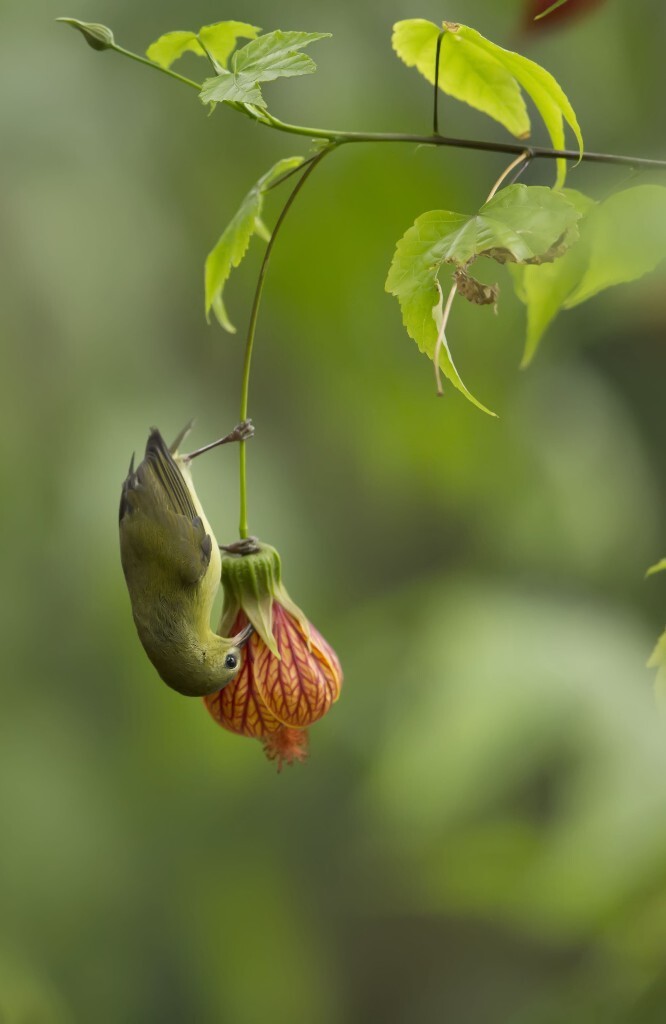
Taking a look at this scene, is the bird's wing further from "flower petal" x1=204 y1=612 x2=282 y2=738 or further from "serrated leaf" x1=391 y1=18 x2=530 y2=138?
"serrated leaf" x1=391 y1=18 x2=530 y2=138

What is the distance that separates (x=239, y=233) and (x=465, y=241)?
19cm

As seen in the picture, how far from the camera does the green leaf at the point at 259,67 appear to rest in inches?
32.6

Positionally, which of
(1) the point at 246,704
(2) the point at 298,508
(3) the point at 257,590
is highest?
(2) the point at 298,508

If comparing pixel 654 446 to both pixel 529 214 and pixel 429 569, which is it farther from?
pixel 529 214

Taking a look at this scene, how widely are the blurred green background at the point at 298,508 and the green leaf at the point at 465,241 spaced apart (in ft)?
4.78

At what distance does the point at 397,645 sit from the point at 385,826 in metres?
0.42

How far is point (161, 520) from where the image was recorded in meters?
1.13

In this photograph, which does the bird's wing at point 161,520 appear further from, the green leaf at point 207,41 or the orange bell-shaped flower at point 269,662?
the green leaf at point 207,41

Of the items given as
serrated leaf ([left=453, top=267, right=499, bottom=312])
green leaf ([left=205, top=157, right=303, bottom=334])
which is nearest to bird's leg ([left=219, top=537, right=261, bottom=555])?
green leaf ([left=205, top=157, right=303, bottom=334])

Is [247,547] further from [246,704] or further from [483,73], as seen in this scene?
[483,73]

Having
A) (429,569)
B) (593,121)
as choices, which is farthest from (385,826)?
(593,121)

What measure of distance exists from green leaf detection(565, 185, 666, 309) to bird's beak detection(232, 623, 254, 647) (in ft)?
1.47

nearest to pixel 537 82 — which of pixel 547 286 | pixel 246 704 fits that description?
pixel 547 286

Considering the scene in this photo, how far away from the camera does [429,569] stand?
10.8 ft
